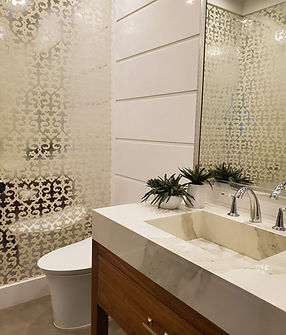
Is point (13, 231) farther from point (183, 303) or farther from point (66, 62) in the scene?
point (183, 303)

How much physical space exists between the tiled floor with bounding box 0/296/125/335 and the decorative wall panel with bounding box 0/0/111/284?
20 centimetres

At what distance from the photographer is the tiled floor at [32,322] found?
70.9 inches

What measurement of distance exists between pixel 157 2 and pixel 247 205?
1.30 m

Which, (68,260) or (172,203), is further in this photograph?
(68,260)

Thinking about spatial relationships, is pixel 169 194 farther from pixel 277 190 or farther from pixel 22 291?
pixel 22 291

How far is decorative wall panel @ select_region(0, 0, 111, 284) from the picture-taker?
1.90 meters

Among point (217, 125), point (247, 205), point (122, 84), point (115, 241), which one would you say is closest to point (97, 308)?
point (115, 241)

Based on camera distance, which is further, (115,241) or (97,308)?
(97,308)

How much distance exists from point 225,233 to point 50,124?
134 cm

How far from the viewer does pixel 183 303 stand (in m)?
0.91

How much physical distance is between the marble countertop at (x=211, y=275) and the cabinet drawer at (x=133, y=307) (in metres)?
0.08

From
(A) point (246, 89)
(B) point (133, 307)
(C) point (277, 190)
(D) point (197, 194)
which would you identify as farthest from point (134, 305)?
(A) point (246, 89)

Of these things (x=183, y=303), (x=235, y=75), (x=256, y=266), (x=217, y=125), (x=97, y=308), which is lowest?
(x=97, y=308)

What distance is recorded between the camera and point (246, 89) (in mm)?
1409
